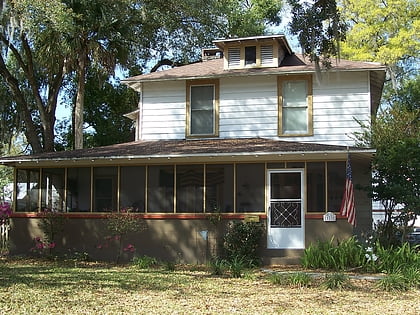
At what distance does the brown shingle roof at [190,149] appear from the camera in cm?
1415

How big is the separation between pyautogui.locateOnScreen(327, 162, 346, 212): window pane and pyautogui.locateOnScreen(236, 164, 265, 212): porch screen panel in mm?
1717

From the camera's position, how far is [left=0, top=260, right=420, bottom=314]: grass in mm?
8773

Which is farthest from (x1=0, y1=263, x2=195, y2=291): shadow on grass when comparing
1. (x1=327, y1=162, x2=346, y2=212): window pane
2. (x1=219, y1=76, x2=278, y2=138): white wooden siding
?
(x1=219, y1=76, x2=278, y2=138): white wooden siding

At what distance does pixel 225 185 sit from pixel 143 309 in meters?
6.78

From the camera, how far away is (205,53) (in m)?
21.2

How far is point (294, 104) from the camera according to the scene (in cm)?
1656

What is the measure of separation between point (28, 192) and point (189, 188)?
4796mm

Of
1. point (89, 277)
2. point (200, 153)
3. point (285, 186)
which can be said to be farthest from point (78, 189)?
point (285, 186)

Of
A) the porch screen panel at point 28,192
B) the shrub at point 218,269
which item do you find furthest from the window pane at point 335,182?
the porch screen panel at point 28,192

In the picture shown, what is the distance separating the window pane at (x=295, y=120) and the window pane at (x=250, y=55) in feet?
6.30

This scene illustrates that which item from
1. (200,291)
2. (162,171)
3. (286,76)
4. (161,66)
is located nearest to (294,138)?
(286,76)

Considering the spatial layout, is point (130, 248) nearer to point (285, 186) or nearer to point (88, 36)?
point (285, 186)

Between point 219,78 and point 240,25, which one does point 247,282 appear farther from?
point 240,25

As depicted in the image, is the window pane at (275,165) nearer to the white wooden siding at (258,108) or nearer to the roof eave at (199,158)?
the roof eave at (199,158)
